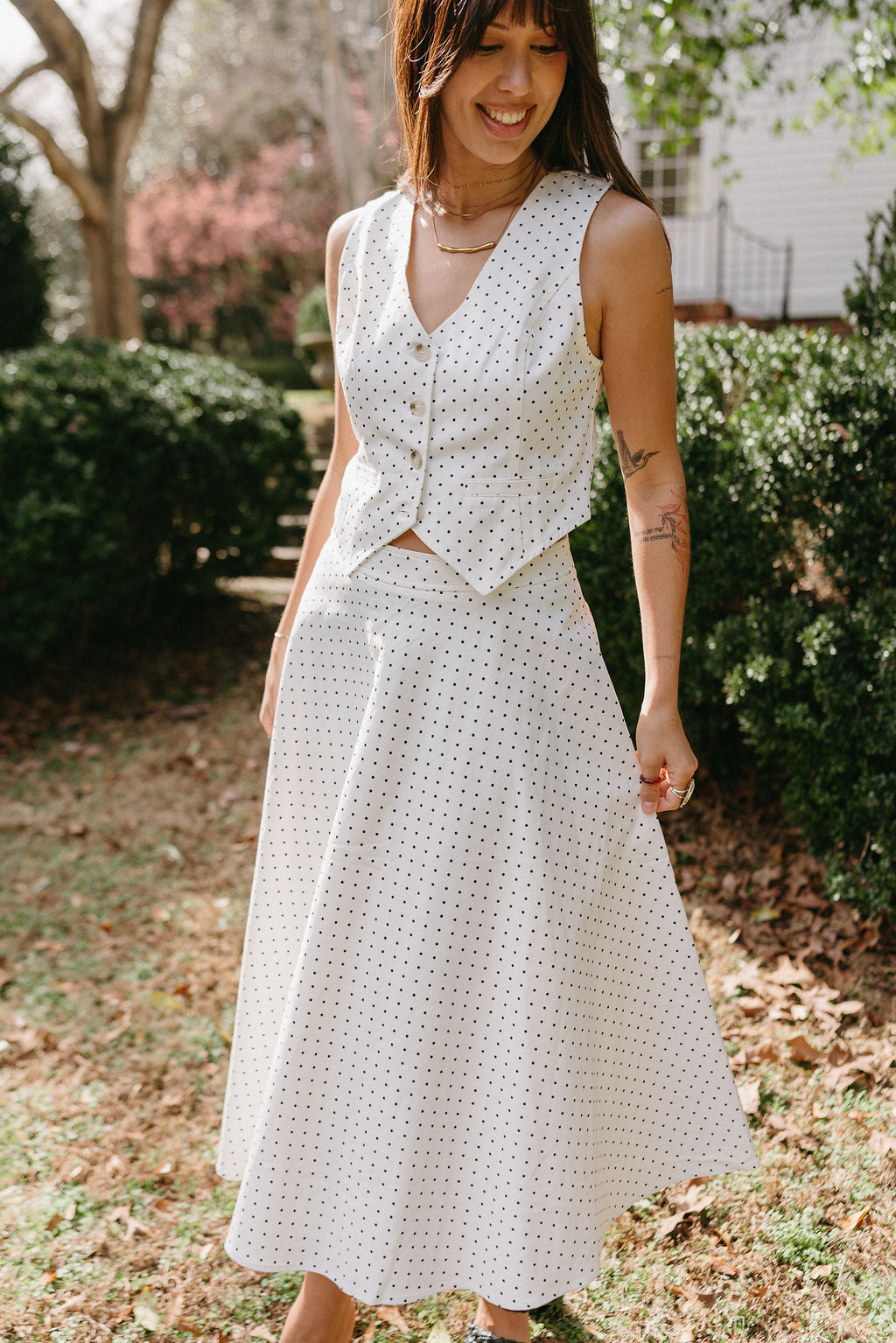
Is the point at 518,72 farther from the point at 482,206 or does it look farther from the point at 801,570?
the point at 801,570

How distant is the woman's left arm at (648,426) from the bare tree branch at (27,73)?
25.4 feet

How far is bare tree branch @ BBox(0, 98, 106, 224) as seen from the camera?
7.60 meters

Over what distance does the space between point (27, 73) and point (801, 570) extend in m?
7.16

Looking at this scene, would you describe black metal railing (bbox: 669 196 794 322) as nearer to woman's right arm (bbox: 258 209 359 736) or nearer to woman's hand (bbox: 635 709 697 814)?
woman's right arm (bbox: 258 209 359 736)

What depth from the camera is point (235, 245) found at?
18359 millimetres

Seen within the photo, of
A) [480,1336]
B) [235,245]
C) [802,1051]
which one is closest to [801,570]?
[802,1051]

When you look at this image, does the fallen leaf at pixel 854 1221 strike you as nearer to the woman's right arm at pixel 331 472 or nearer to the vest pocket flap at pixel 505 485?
the woman's right arm at pixel 331 472

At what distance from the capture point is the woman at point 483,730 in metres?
1.65

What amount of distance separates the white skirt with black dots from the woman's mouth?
63cm

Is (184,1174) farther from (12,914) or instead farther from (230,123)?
(230,123)

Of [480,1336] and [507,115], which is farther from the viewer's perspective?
[480,1336]

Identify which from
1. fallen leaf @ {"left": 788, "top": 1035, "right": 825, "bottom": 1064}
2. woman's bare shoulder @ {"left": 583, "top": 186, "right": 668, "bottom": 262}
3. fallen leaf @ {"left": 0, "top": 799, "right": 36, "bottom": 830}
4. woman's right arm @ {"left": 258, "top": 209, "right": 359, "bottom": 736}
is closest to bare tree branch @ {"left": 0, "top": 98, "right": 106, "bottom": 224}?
fallen leaf @ {"left": 0, "top": 799, "right": 36, "bottom": 830}

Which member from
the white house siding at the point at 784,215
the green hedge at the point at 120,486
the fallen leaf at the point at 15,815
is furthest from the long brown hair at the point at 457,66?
the white house siding at the point at 784,215

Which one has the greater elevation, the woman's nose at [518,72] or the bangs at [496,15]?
the bangs at [496,15]
